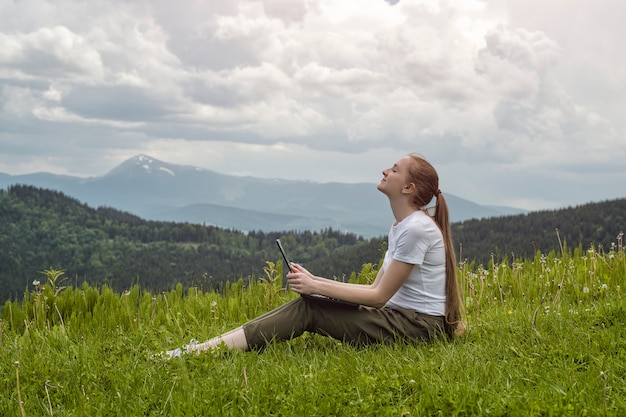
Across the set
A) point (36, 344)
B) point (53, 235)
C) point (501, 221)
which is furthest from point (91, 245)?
point (36, 344)

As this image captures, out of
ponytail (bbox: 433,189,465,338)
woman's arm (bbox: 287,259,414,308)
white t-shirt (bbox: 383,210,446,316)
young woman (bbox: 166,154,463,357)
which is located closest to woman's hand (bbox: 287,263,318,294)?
woman's arm (bbox: 287,259,414,308)

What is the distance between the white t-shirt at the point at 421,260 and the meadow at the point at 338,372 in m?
0.40

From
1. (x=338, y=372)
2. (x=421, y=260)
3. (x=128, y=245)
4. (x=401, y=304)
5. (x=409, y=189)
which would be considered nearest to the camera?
(x=338, y=372)

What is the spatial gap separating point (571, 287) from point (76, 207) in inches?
7919

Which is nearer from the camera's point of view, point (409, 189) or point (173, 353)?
point (173, 353)

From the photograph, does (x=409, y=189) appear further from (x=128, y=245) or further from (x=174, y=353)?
(x=128, y=245)

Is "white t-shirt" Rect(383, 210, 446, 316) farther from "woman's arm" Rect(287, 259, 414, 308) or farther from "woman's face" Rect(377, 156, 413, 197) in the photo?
"woman's face" Rect(377, 156, 413, 197)

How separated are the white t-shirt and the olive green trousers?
0.11 metres

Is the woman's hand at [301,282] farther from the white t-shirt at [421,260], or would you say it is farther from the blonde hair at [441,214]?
the blonde hair at [441,214]

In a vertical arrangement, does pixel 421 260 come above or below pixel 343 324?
above

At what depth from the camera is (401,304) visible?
575 centimetres

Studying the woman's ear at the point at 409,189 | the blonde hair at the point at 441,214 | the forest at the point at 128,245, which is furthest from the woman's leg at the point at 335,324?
the forest at the point at 128,245

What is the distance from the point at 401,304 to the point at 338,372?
49.3 inches

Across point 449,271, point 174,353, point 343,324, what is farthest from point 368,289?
point 174,353
